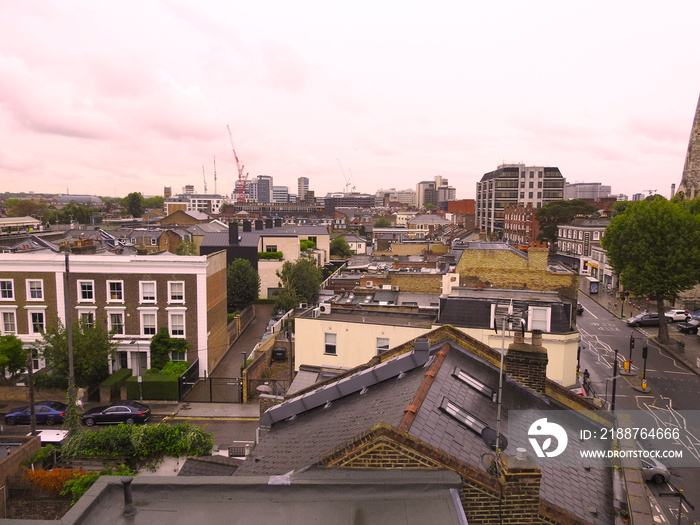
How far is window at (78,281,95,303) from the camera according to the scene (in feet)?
107

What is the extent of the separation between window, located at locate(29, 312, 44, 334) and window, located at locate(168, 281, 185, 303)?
8810 mm

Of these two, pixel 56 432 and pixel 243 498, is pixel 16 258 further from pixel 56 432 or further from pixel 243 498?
pixel 243 498

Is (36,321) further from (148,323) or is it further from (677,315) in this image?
(677,315)

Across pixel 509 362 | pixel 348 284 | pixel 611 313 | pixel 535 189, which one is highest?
pixel 535 189

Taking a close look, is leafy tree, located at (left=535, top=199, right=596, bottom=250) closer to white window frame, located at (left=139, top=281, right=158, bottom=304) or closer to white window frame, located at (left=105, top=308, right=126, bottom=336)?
white window frame, located at (left=139, top=281, right=158, bottom=304)

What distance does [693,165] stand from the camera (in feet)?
236

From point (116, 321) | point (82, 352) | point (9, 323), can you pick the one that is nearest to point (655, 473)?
point (82, 352)

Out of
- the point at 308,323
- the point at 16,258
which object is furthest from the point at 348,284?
the point at 16,258

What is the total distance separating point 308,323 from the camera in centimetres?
2588

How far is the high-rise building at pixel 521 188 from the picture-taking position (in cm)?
12544

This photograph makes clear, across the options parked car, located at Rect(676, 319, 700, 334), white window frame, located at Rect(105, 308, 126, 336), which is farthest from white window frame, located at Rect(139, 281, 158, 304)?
Result: parked car, located at Rect(676, 319, 700, 334)

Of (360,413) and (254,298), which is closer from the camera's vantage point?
(360,413)

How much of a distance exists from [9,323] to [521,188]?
388 feet

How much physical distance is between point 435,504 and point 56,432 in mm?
22921
